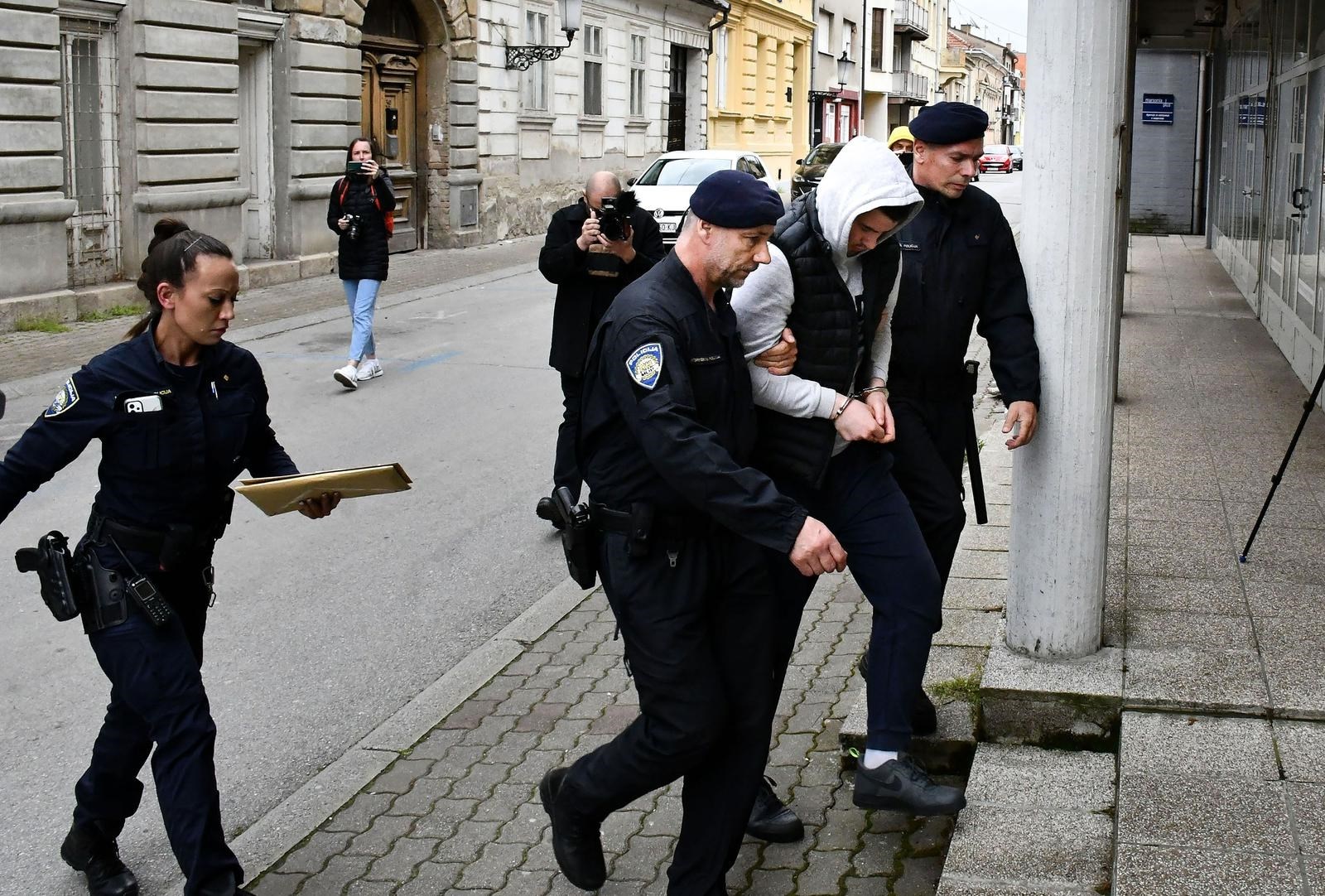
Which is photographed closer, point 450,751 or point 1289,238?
point 450,751

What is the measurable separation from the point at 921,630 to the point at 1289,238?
9.91 m

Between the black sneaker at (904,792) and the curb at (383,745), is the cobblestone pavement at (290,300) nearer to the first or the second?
the curb at (383,745)

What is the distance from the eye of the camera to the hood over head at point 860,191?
394 cm

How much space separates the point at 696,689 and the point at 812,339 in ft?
3.26

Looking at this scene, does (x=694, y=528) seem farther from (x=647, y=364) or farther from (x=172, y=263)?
(x=172, y=263)

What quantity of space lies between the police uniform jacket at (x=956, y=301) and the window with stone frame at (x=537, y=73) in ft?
76.9

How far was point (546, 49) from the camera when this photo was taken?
88.5ft

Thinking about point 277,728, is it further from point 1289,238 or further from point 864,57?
point 864,57

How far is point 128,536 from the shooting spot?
155 inches

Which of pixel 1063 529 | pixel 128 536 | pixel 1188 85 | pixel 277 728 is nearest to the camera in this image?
pixel 128 536

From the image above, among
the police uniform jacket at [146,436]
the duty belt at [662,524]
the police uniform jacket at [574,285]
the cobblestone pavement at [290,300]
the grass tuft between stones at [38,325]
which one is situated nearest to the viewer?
the duty belt at [662,524]

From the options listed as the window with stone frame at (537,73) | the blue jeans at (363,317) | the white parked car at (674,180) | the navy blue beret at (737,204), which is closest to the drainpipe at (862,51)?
the window with stone frame at (537,73)

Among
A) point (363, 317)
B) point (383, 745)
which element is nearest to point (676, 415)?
point (383, 745)

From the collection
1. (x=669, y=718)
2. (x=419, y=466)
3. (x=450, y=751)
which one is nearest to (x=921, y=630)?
(x=669, y=718)
